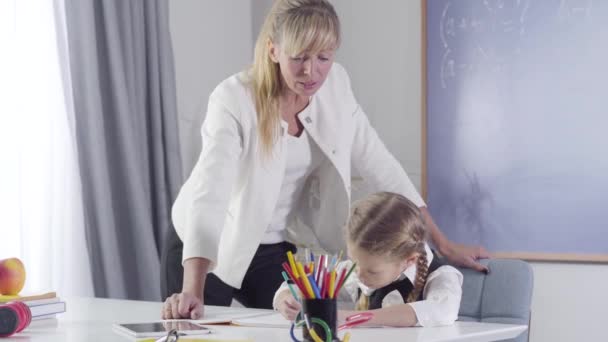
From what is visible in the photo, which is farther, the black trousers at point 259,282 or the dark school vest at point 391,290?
the black trousers at point 259,282

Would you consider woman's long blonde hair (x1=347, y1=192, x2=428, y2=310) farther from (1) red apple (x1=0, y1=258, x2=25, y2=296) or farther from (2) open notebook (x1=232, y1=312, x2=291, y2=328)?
(1) red apple (x1=0, y1=258, x2=25, y2=296)

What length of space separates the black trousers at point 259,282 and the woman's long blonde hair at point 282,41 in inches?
11.5

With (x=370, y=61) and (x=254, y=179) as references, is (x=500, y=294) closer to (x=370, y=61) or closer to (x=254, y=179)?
(x=254, y=179)

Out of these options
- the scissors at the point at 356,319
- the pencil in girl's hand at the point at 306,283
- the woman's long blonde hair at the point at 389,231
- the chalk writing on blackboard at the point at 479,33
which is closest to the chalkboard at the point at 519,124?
the chalk writing on blackboard at the point at 479,33

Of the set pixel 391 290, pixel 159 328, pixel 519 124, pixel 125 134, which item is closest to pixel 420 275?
pixel 391 290

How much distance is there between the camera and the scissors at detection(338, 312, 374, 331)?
138 centimetres

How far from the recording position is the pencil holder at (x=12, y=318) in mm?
1432

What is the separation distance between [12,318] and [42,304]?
194mm

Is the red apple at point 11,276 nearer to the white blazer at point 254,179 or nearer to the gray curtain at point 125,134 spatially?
the white blazer at point 254,179

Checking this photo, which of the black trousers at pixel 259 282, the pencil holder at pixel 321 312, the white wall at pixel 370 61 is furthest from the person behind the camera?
the white wall at pixel 370 61

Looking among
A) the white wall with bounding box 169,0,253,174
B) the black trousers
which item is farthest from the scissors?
the white wall with bounding box 169,0,253,174

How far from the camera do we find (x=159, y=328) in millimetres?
1432

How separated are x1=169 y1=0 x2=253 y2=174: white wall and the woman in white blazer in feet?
4.64

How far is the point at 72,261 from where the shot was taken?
2.88 metres
